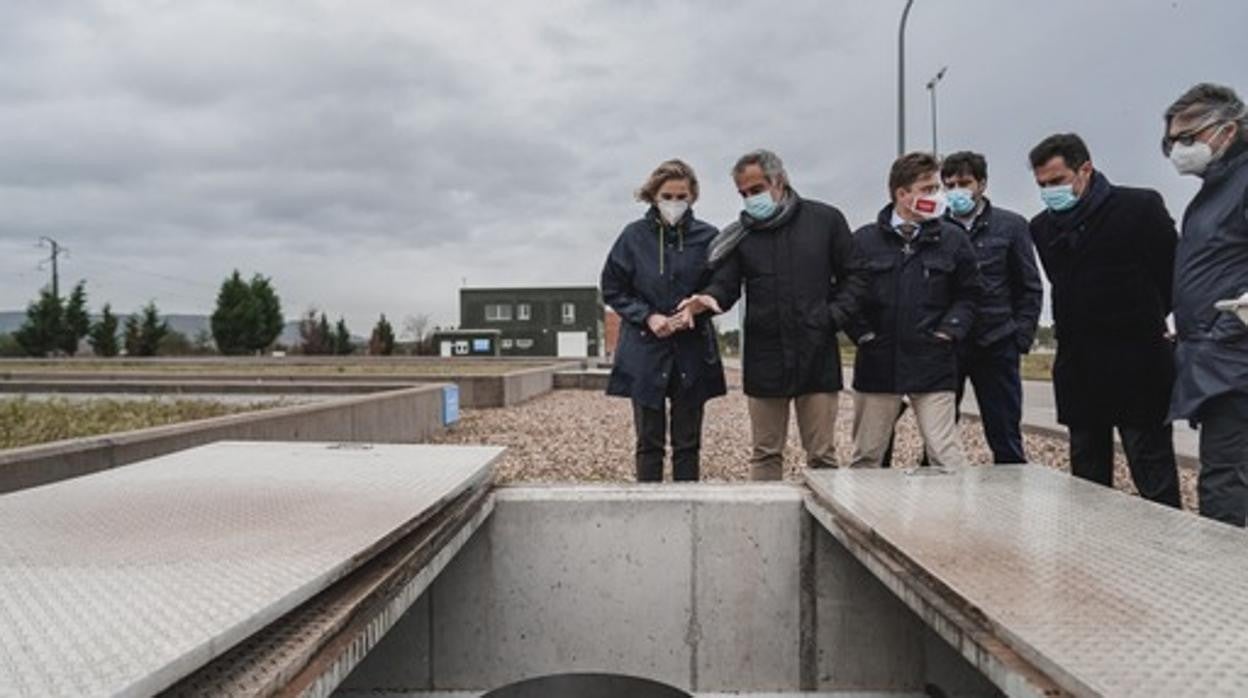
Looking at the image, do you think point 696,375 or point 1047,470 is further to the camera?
point 696,375

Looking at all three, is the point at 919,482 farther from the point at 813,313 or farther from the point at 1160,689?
the point at 1160,689

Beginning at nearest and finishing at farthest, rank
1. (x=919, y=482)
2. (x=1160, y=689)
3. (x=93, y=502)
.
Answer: (x=1160, y=689) → (x=93, y=502) → (x=919, y=482)

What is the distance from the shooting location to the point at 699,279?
3.93 meters

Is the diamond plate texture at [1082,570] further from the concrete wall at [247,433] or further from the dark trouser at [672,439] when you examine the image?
the concrete wall at [247,433]

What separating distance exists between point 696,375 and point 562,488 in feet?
3.05

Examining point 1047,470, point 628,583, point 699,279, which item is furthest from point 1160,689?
point 699,279

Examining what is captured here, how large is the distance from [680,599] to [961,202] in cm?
238

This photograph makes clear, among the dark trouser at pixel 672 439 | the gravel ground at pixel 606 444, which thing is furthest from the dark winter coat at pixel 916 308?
the gravel ground at pixel 606 444

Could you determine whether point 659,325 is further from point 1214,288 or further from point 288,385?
point 288,385

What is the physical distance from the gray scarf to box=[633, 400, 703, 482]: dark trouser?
70 cm

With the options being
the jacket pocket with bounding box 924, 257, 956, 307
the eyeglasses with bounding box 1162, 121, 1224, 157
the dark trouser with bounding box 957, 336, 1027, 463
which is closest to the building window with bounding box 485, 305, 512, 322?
the dark trouser with bounding box 957, 336, 1027, 463

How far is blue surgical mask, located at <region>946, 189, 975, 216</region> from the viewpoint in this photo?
409 cm

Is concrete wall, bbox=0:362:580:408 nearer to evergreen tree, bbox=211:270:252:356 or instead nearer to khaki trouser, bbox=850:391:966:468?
khaki trouser, bbox=850:391:966:468

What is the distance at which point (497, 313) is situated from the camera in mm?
51812
